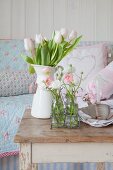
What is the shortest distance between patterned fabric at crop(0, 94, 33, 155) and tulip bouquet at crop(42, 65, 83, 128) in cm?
58

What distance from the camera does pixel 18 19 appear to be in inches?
104

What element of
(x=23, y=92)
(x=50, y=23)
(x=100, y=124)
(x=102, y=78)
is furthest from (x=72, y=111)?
(x=50, y=23)

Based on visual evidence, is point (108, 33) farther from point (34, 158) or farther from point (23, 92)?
point (34, 158)

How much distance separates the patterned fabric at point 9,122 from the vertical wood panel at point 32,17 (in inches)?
38.5

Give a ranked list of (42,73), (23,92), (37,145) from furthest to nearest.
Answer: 1. (23,92)
2. (42,73)
3. (37,145)

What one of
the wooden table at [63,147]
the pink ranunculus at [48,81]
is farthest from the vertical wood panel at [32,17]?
the wooden table at [63,147]

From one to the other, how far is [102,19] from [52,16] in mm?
421

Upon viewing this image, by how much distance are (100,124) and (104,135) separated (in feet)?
0.36

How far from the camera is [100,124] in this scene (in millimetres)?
1159

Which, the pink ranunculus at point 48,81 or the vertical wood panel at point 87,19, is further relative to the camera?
the vertical wood panel at point 87,19

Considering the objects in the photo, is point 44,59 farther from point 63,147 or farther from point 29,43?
point 63,147

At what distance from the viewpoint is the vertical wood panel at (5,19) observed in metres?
2.63

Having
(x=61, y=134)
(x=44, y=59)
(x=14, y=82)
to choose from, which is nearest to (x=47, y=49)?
(x=44, y=59)

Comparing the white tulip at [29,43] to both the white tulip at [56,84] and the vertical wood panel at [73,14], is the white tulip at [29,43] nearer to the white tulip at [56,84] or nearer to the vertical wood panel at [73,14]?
the white tulip at [56,84]
